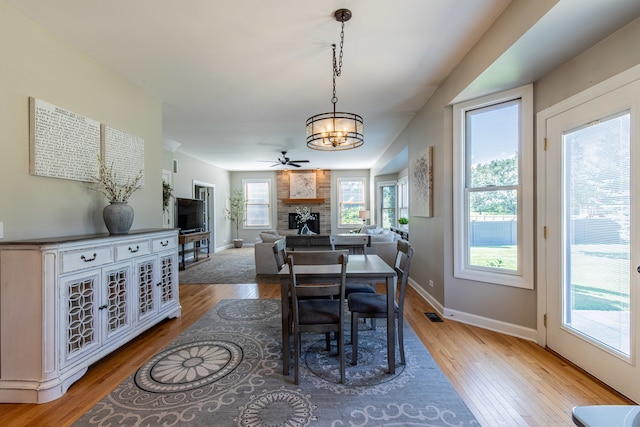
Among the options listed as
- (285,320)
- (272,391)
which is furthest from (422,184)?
(272,391)

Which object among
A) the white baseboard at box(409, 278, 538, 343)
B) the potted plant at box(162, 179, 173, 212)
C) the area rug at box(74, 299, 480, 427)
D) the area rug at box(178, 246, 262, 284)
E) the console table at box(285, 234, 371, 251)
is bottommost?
the area rug at box(74, 299, 480, 427)

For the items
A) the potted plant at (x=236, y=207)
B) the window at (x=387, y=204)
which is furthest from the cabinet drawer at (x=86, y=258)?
the potted plant at (x=236, y=207)

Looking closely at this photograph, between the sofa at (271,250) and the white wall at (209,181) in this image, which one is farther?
the white wall at (209,181)

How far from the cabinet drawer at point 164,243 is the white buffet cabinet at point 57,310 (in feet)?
1.35

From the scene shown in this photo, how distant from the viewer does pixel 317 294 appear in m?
2.02

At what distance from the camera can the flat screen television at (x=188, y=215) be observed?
6.57 metres

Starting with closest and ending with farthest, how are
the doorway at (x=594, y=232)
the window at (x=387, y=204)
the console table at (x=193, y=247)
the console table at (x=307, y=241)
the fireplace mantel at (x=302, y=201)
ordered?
the doorway at (x=594, y=232) → the console table at (x=307, y=241) → the console table at (x=193, y=247) → the window at (x=387, y=204) → the fireplace mantel at (x=302, y=201)

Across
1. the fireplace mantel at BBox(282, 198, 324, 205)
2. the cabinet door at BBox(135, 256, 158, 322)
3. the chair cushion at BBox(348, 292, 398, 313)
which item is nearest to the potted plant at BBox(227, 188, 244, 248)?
the fireplace mantel at BBox(282, 198, 324, 205)

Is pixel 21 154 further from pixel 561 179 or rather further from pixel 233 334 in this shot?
pixel 561 179

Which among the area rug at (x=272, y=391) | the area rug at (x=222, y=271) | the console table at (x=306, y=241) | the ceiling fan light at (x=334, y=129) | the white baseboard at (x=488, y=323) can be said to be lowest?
the area rug at (x=272, y=391)

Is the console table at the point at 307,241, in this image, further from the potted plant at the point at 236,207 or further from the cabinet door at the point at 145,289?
the potted plant at the point at 236,207

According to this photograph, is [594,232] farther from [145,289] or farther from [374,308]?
[145,289]

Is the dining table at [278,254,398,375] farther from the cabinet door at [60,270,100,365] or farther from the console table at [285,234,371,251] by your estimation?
the console table at [285,234,371,251]

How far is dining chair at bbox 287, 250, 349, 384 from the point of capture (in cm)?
201
